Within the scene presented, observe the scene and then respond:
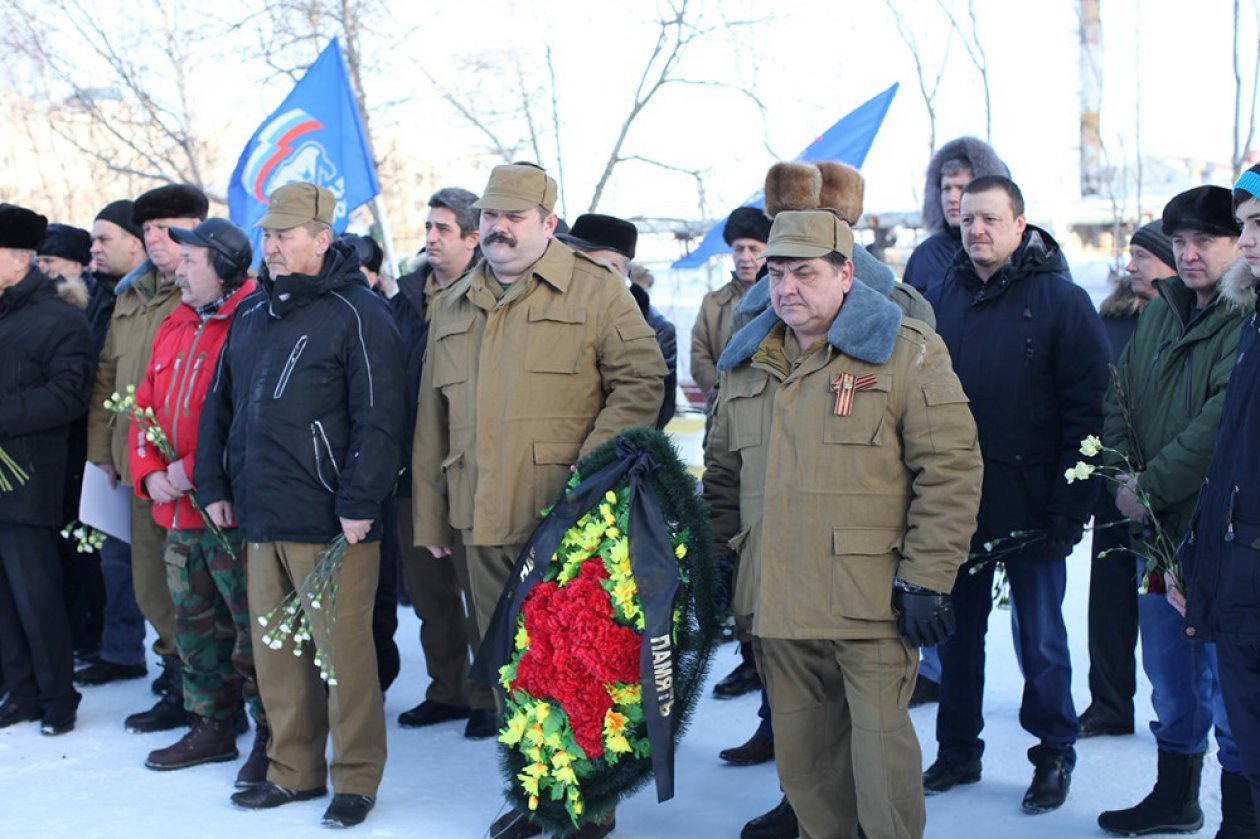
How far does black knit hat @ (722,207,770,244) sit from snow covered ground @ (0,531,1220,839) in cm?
224

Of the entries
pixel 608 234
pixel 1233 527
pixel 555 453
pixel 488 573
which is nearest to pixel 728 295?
pixel 608 234

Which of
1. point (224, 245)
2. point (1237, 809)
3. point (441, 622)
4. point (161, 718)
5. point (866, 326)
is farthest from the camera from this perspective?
point (441, 622)

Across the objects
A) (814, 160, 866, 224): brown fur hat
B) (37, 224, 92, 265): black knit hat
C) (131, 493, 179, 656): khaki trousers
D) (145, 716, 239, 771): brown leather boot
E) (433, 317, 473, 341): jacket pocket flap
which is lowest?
(145, 716, 239, 771): brown leather boot

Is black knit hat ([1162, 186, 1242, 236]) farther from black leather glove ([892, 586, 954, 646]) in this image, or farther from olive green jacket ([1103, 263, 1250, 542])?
black leather glove ([892, 586, 954, 646])

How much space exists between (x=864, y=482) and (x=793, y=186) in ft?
4.10

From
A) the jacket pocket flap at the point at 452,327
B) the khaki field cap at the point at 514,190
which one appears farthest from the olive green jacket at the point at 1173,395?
the jacket pocket flap at the point at 452,327

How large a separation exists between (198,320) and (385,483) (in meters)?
1.35

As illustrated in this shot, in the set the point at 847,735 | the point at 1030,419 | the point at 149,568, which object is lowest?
the point at 847,735

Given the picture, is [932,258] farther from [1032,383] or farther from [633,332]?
[633,332]

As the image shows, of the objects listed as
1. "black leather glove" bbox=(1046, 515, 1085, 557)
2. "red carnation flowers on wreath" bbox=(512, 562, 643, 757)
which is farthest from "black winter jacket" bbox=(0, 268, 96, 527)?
"black leather glove" bbox=(1046, 515, 1085, 557)

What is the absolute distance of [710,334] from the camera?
7.38 meters

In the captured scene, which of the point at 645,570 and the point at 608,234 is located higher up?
the point at 608,234

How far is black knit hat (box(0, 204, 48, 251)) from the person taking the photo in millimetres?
6098

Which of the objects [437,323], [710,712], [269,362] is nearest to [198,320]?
[269,362]
